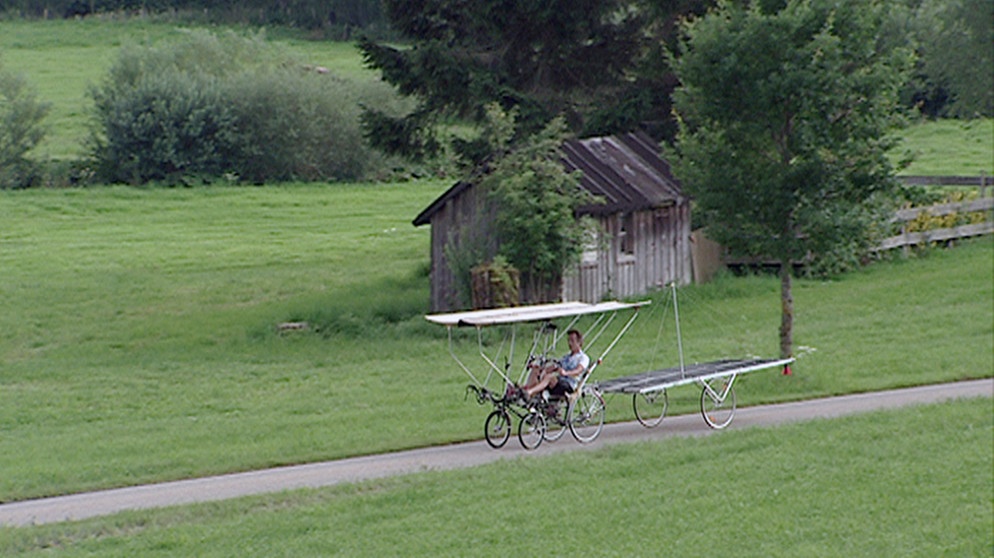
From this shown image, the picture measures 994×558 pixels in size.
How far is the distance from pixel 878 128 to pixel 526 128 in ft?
38.5

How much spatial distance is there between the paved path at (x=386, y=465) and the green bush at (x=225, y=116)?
15429 mm

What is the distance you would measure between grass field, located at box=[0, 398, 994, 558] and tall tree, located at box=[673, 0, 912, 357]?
6460 millimetres

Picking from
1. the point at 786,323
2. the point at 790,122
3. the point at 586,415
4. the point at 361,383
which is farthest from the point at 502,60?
the point at 586,415

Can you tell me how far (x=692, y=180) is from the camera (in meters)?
27.3

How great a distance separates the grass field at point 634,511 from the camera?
15633mm

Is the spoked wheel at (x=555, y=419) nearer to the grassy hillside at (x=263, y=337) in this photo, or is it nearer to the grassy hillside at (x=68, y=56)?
the grassy hillside at (x=263, y=337)

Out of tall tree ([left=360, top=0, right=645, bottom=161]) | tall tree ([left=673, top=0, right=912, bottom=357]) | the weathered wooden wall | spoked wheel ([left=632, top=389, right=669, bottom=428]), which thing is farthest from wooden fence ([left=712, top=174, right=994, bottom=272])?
spoked wheel ([left=632, top=389, right=669, bottom=428])

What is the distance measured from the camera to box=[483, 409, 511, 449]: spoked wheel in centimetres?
2103

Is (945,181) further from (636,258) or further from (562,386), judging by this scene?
(562,386)

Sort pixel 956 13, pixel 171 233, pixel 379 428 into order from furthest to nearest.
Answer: pixel 956 13 → pixel 171 233 → pixel 379 428

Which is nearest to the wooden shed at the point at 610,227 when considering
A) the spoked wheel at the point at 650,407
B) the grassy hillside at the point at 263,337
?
the grassy hillside at the point at 263,337

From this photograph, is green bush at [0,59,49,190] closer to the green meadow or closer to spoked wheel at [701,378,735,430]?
the green meadow

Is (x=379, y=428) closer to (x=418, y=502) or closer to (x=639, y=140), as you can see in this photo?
(x=418, y=502)

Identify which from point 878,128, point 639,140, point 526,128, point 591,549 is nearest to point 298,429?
point 591,549
